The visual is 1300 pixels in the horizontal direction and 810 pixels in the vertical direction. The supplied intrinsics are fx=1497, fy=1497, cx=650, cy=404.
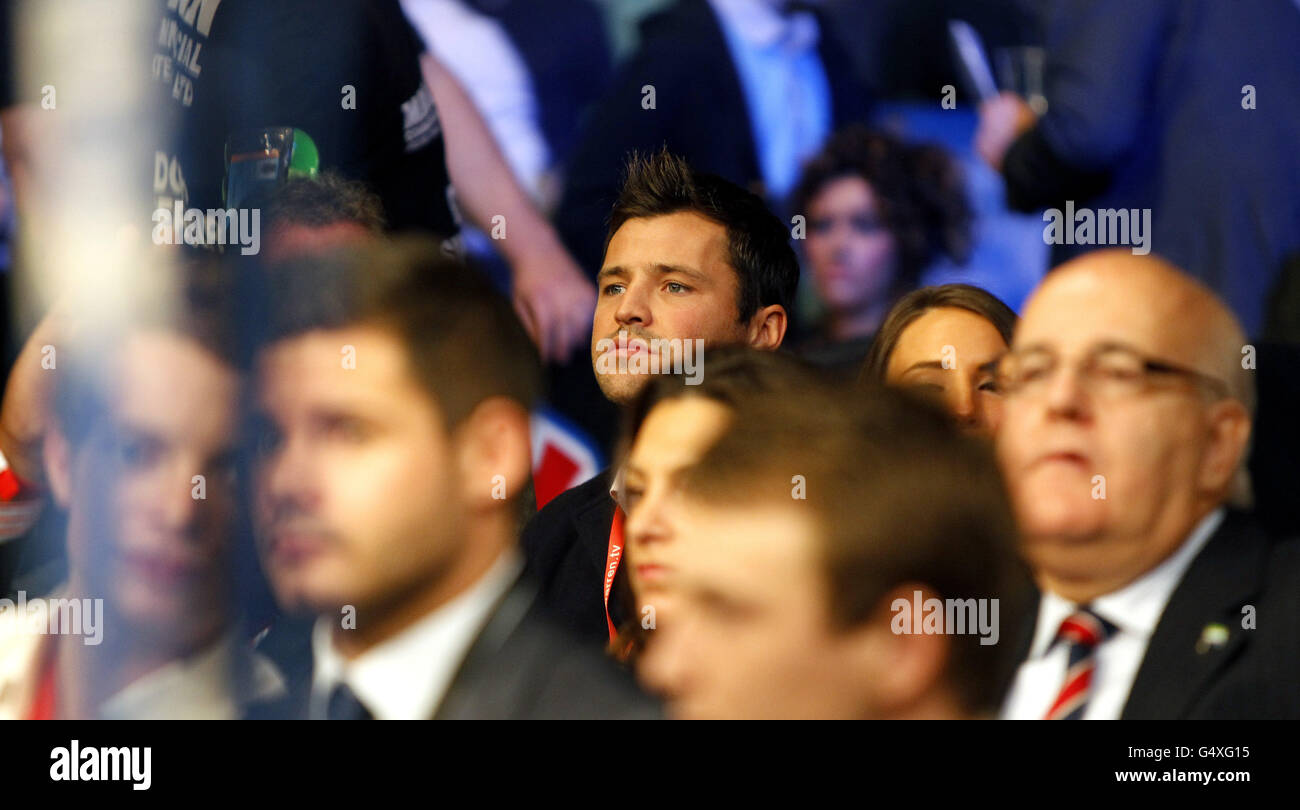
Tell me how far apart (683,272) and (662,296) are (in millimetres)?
72

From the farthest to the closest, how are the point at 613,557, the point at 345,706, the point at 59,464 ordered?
the point at 613,557
the point at 59,464
the point at 345,706

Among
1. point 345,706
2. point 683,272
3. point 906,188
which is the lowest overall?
point 345,706

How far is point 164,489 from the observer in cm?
204

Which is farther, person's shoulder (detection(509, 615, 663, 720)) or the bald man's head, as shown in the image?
the bald man's head

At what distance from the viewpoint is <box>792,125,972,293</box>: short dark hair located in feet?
11.8

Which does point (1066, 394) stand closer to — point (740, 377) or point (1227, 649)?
point (1227, 649)

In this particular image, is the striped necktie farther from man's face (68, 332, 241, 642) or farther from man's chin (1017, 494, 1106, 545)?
man's face (68, 332, 241, 642)

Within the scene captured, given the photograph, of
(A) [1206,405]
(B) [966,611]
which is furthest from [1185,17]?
(B) [966,611]

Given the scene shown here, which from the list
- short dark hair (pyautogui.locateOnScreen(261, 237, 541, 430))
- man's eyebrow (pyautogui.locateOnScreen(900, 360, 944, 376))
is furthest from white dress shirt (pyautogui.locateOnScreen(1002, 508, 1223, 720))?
short dark hair (pyautogui.locateOnScreen(261, 237, 541, 430))

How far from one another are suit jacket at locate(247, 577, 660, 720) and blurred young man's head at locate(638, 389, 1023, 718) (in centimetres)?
20

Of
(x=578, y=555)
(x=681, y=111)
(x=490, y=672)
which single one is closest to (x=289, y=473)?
(x=490, y=672)

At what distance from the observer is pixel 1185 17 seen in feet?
9.53

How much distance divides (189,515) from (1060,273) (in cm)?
126
